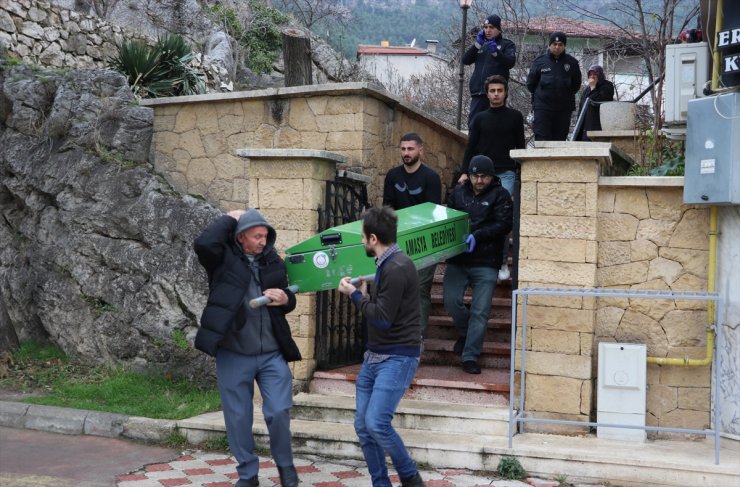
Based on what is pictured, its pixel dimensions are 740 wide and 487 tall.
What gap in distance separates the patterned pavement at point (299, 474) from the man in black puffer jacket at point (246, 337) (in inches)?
18.2

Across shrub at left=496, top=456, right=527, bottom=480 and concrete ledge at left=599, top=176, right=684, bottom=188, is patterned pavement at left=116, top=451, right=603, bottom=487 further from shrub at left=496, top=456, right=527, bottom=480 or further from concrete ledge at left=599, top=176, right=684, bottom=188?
concrete ledge at left=599, top=176, right=684, bottom=188

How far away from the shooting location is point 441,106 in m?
27.1

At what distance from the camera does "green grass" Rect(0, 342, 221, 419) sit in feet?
24.6

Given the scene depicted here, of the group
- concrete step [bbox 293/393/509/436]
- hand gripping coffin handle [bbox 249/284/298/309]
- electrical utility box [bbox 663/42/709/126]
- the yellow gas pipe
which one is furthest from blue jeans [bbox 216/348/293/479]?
electrical utility box [bbox 663/42/709/126]

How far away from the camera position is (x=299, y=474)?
595 cm

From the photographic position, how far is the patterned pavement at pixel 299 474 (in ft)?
A: 18.8

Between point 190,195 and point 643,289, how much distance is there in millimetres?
4972

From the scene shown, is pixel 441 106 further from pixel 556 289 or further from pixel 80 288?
pixel 556 289

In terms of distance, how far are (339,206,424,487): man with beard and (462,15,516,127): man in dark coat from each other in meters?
4.84

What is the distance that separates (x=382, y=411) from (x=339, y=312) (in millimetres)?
2650

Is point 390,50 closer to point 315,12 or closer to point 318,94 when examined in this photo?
point 315,12

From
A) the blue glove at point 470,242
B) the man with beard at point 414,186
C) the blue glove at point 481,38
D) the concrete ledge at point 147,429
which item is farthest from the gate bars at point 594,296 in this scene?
the blue glove at point 481,38

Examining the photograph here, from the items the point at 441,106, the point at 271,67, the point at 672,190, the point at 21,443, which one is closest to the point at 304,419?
the point at 21,443

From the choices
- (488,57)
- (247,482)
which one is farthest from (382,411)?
(488,57)
